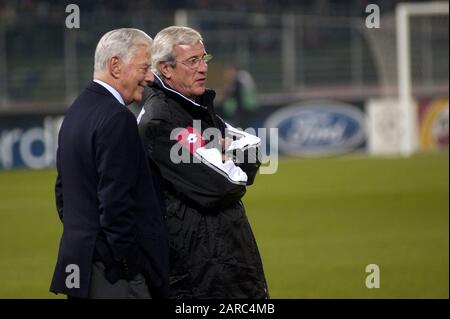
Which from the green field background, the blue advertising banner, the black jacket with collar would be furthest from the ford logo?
the black jacket with collar

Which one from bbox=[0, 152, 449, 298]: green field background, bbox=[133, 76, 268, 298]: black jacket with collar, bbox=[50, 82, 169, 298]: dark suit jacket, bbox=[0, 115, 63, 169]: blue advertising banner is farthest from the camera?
bbox=[0, 115, 63, 169]: blue advertising banner

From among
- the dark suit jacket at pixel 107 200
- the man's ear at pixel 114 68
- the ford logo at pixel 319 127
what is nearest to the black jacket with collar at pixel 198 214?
the dark suit jacket at pixel 107 200

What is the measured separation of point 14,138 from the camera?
2572cm

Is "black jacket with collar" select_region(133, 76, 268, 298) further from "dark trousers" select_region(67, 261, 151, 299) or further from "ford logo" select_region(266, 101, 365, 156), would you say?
"ford logo" select_region(266, 101, 365, 156)

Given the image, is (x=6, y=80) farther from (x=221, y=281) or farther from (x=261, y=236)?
(x=221, y=281)

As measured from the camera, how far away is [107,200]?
4.61 m

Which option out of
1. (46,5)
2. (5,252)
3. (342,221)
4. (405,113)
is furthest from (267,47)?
(5,252)

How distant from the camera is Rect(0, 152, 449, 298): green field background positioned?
10391mm

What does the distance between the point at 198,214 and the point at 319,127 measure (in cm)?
Result: 2251

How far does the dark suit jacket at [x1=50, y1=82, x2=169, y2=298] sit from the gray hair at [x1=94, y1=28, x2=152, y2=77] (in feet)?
0.45

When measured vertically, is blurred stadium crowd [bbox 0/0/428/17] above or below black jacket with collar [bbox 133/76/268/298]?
above

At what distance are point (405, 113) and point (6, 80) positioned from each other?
33.4 ft

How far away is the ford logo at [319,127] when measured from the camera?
27438mm

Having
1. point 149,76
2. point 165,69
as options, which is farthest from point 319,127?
point 149,76
